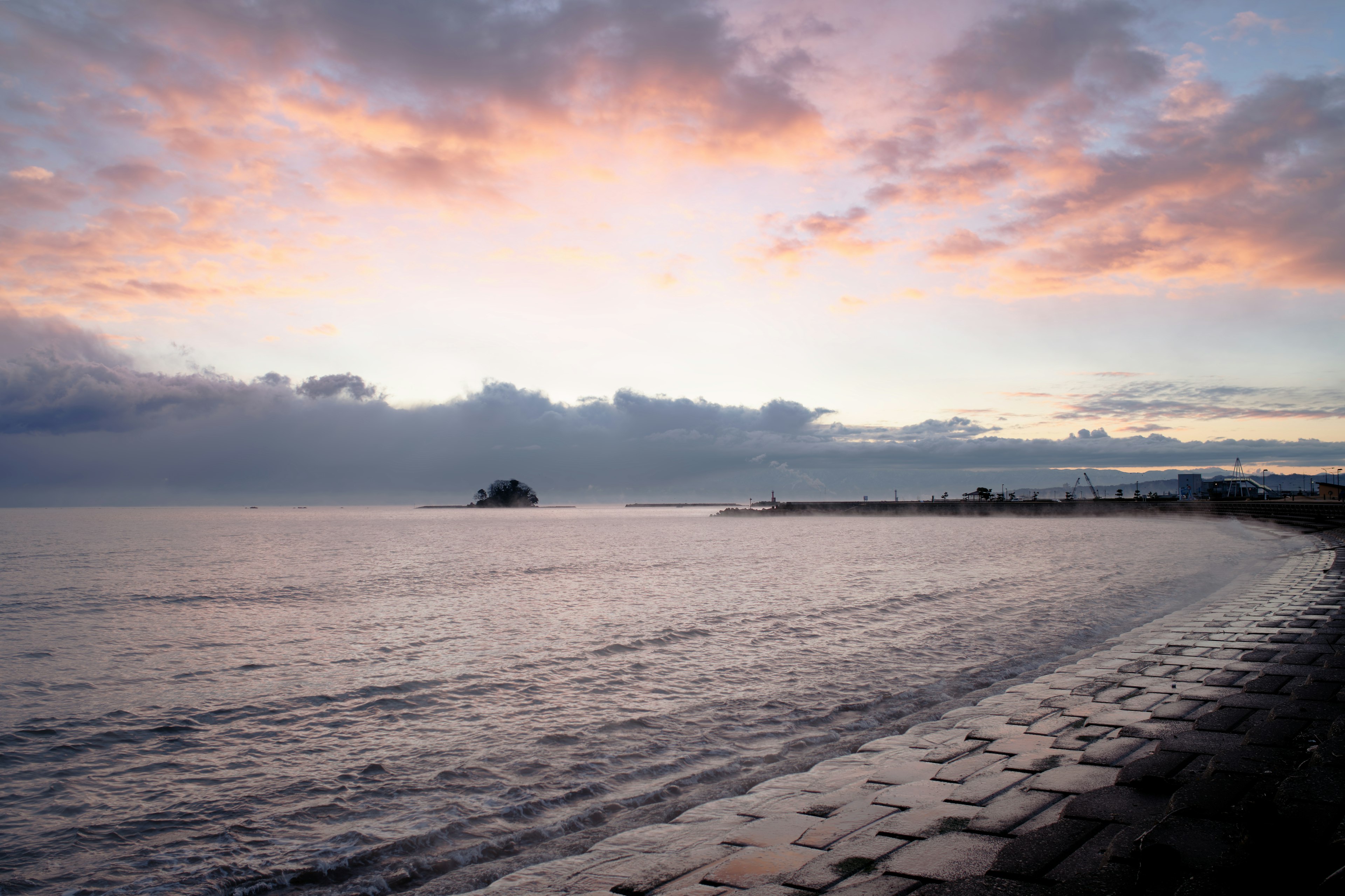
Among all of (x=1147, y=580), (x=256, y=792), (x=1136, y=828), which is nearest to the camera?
(x=1136, y=828)

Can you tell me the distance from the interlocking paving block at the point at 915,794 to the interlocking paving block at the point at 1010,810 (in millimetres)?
528

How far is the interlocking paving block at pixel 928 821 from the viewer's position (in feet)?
18.7

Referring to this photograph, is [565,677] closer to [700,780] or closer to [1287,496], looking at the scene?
[700,780]

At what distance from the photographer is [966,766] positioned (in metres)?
7.48

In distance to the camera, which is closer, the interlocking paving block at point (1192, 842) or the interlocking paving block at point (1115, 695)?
the interlocking paving block at point (1192, 842)

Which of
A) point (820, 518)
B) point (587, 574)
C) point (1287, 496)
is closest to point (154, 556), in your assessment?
point (587, 574)

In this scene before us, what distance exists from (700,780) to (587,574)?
35.1 m

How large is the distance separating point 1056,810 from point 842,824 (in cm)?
183

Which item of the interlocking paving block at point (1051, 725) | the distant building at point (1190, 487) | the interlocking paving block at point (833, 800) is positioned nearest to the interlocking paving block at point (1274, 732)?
the interlocking paving block at point (1051, 725)

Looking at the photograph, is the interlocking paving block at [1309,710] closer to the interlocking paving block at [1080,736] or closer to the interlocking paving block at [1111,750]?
the interlocking paving block at [1111,750]

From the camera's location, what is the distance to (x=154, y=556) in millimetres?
62750

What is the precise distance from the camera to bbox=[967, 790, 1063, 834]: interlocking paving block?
5.61 metres

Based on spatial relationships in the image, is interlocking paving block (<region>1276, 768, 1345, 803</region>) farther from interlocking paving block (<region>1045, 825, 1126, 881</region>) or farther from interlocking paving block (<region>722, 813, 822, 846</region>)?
interlocking paving block (<region>722, 813, 822, 846</region>)

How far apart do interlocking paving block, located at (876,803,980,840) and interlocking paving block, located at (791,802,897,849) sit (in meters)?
0.18
